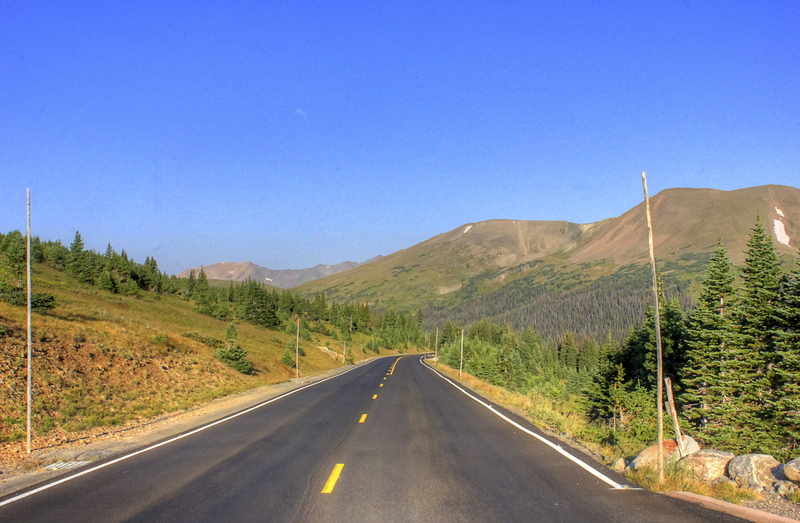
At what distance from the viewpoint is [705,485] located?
7.58 meters

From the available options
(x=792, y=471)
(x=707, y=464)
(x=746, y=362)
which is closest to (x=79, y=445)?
(x=707, y=464)

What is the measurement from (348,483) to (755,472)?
6447 mm

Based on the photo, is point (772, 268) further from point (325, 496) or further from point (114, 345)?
point (114, 345)

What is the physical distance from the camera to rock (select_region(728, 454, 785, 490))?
727 centimetres


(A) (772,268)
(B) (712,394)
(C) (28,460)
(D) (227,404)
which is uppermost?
(A) (772,268)

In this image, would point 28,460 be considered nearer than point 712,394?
Yes

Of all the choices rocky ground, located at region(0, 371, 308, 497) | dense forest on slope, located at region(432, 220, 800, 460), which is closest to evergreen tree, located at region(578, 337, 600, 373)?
dense forest on slope, located at region(432, 220, 800, 460)

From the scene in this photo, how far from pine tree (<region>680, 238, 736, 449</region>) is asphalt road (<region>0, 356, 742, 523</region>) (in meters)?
24.8

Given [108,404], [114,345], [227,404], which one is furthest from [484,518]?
[114,345]

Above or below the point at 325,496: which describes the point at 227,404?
below

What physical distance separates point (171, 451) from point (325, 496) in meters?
5.48

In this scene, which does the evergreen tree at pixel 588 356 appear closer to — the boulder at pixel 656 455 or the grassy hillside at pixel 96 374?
the grassy hillside at pixel 96 374

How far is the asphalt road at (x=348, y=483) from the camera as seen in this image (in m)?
6.54

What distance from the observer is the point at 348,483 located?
8156 mm
